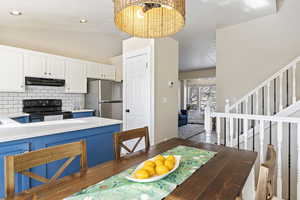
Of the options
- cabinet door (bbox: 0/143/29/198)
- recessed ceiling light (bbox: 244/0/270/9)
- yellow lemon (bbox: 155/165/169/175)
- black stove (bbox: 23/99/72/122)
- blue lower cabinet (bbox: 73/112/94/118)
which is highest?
recessed ceiling light (bbox: 244/0/270/9)

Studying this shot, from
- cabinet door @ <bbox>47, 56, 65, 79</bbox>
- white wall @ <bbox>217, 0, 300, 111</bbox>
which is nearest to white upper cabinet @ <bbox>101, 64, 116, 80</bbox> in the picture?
cabinet door @ <bbox>47, 56, 65, 79</bbox>

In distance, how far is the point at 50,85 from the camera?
3.62 meters

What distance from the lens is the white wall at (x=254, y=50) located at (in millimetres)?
3064

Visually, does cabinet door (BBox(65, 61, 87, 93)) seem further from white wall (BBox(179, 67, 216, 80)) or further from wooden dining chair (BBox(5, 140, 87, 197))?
white wall (BBox(179, 67, 216, 80))

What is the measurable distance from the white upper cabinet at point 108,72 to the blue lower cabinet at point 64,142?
2.74 m

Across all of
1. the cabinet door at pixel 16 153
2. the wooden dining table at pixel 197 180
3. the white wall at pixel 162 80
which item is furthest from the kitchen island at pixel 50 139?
the white wall at pixel 162 80

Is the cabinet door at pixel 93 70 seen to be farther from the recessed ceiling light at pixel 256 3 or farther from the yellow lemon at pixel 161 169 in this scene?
the yellow lemon at pixel 161 169

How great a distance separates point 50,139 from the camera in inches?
61.8

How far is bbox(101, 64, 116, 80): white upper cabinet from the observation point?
4.56 m

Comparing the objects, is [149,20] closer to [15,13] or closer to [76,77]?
[15,13]

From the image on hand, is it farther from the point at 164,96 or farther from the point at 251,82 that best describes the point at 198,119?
the point at 164,96

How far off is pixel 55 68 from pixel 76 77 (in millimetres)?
497

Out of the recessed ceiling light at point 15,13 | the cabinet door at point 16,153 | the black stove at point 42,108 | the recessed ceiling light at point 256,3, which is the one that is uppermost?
the recessed ceiling light at point 256,3

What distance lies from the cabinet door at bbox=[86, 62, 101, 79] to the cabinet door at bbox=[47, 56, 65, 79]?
62 centimetres
